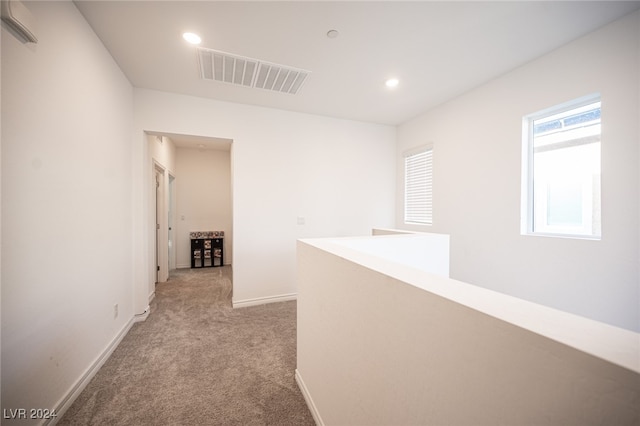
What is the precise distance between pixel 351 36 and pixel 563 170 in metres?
2.30

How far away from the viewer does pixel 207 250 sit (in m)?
5.32

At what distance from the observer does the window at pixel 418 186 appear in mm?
3654

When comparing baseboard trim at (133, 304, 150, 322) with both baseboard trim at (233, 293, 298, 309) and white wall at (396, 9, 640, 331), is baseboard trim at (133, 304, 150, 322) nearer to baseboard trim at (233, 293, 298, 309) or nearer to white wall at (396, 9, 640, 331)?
baseboard trim at (233, 293, 298, 309)

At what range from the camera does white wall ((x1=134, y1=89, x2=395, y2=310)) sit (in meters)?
2.95

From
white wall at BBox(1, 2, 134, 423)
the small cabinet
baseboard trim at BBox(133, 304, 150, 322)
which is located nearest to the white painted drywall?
white wall at BBox(1, 2, 134, 423)

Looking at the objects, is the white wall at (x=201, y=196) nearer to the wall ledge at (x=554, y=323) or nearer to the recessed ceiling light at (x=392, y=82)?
the recessed ceiling light at (x=392, y=82)

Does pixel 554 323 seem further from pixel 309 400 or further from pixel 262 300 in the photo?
pixel 262 300

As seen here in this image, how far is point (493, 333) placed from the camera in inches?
20.0

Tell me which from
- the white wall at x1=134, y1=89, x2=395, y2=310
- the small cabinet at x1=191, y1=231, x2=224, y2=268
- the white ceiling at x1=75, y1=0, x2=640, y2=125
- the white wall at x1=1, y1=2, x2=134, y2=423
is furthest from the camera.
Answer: the small cabinet at x1=191, y1=231, x2=224, y2=268

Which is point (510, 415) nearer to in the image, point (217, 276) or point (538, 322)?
point (538, 322)

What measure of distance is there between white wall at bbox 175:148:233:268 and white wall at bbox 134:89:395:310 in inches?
88.3

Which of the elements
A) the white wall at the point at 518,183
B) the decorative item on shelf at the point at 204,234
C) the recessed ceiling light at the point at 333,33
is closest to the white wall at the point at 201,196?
the decorative item on shelf at the point at 204,234

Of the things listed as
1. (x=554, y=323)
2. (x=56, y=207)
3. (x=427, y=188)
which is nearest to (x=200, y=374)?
(x=56, y=207)

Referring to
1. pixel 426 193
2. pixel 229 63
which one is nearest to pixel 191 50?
pixel 229 63
